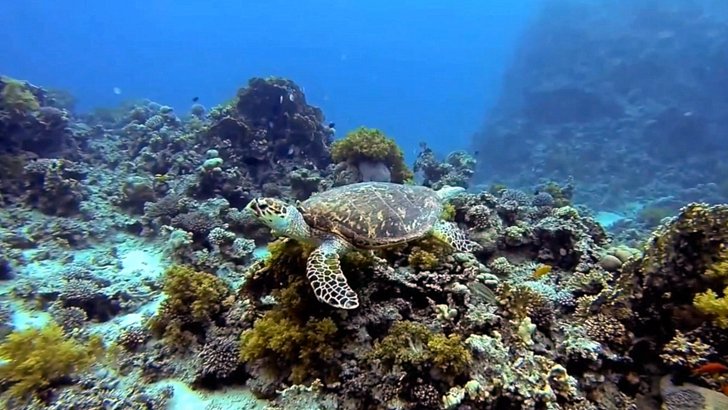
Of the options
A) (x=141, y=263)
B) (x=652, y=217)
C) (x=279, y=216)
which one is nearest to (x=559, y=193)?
(x=652, y=217)

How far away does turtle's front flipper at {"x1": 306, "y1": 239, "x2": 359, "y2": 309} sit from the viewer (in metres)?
3.62

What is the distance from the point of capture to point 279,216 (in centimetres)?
400

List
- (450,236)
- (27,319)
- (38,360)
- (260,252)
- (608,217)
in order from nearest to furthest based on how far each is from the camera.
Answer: (38,360)
(450,236)
(27,319)
(260,252)
(608,217)

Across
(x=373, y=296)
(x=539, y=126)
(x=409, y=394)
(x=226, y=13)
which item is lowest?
(x=409, y=394)

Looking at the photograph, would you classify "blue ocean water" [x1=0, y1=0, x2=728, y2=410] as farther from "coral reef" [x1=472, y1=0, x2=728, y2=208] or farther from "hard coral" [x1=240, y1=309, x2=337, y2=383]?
"coral reef" [x1=472, y1=0, x2=728, y2=208]

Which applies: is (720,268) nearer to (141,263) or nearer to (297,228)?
(297,228)

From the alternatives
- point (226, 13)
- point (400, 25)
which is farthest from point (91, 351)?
point (226, 13)

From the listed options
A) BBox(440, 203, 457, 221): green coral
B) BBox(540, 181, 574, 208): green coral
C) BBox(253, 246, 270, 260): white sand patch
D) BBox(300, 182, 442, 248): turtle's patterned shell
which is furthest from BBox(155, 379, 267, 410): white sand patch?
BBox(540, 181, 574, 208): green coral

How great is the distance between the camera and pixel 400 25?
171 m

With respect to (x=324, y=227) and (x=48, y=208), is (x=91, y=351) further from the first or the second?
(x=48, y=208)

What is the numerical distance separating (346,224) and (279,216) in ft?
2.47

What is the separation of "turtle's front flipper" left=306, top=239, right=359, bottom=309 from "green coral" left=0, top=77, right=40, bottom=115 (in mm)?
11462

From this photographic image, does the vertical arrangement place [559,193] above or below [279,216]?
above

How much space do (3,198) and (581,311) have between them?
11.7 metres
